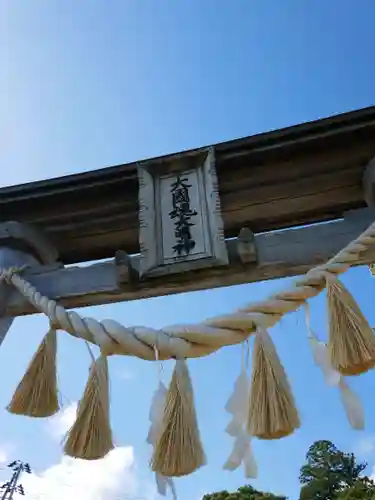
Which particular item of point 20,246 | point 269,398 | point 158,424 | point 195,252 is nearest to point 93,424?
point 158,424

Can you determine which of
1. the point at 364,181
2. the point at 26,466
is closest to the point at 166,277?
the point at 364,181

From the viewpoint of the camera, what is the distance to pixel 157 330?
1.06 metres

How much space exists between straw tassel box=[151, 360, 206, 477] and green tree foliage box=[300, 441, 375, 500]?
2046 cm

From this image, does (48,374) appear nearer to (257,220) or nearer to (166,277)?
(166,277)

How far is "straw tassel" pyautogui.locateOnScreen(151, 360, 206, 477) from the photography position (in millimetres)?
948

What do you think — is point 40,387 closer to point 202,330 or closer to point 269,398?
point 202,330

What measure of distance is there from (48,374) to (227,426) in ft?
1.90

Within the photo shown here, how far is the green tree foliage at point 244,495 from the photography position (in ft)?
54.6

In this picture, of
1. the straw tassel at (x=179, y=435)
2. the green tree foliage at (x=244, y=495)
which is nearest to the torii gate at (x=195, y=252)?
the straw tassel at (x=179, y=435)

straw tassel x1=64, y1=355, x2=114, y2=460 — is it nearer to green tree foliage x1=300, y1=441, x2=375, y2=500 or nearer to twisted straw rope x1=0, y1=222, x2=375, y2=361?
twisted straw rope x1=0, y1=222, x2=375, y2=361

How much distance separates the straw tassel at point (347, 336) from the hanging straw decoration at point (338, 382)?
0.8 inches

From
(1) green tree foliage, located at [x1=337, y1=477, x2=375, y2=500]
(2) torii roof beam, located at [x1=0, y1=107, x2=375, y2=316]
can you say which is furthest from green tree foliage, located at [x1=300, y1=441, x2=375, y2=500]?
(2) torii roof beam, located at [x1=0, y1=107, x2=375, y2=316]

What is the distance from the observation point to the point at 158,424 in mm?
1000

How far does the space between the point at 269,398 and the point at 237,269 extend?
0.83 metres
